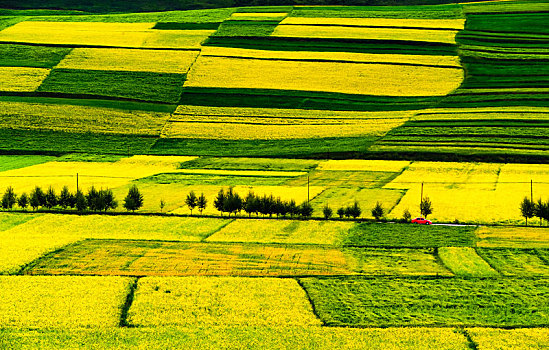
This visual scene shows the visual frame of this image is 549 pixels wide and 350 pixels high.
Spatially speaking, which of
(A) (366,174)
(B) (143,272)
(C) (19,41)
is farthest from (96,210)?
(C) (19,41)

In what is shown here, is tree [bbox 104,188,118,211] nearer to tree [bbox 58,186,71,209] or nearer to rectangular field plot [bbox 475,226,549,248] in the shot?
tree [bbox 58,186,71,209]

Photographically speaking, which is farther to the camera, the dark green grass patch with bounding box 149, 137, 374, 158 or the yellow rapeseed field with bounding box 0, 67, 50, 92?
the yellow rapeseed field with bounding box 0, 67, 50, 92

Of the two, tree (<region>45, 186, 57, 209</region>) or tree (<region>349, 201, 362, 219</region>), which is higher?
tree (<region>45, 186, 57, 209</region>)

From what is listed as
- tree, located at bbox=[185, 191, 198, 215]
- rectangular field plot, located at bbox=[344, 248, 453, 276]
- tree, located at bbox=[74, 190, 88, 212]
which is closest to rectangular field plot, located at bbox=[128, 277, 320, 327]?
rectangular field plot, located at bbox=[344, 248, 453, 276]

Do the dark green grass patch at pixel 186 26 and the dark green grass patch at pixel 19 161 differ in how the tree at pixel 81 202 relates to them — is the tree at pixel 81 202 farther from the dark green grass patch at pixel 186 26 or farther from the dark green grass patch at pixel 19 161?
the dark green grass patch at pixel 186 26

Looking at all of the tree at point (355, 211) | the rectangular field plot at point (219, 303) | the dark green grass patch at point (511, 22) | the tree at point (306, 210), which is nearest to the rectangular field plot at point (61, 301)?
the rectangular field plot at point (219, 303)

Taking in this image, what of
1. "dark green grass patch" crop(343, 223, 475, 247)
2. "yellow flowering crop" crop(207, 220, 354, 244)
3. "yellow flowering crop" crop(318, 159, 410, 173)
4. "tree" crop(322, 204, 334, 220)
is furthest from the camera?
"yellow flowering crop" crop(318, 159, 410, 173)
